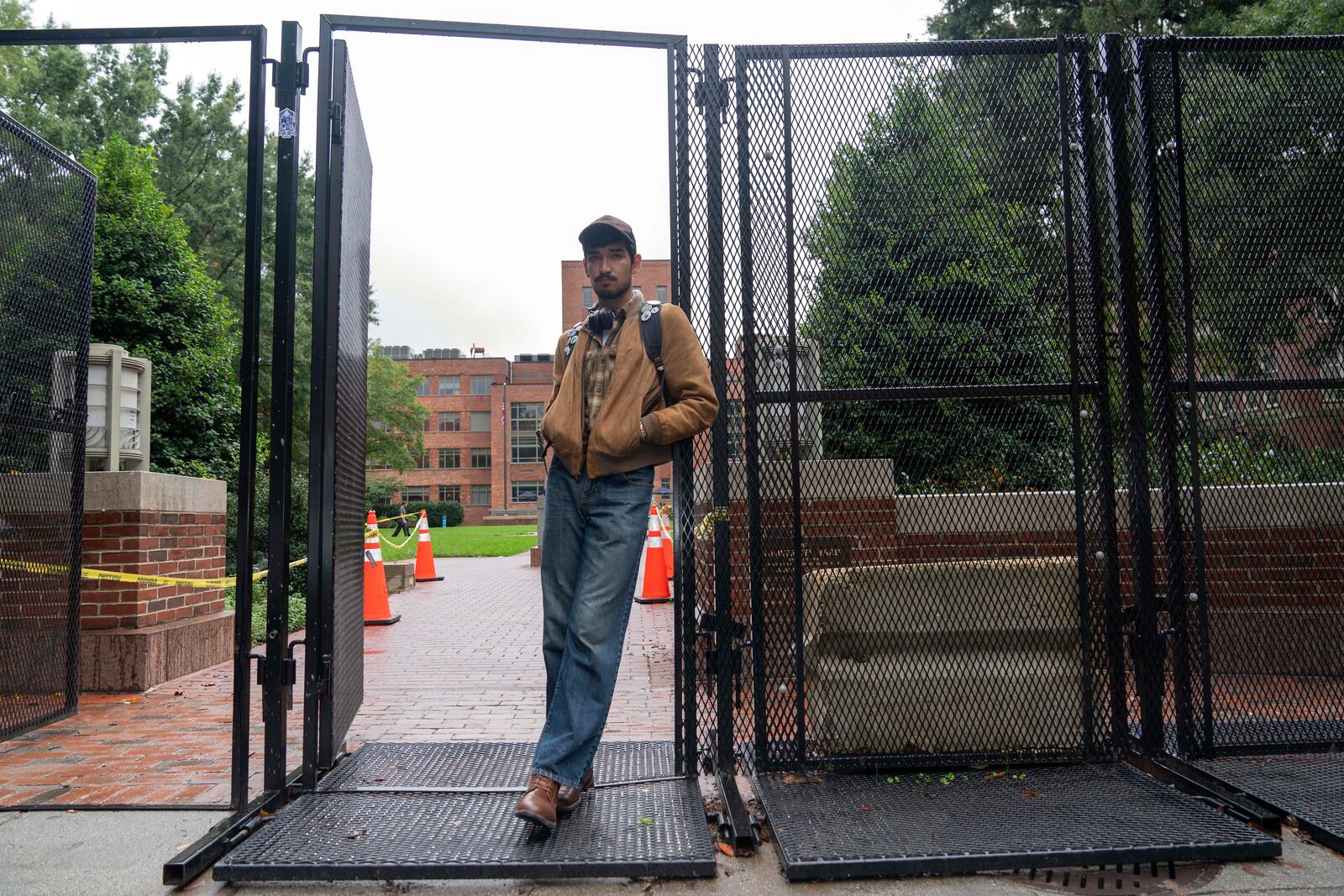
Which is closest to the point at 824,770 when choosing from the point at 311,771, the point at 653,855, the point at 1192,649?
the point at 653,855

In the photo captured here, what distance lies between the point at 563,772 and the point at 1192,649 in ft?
9.15

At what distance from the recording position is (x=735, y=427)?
4051 mm

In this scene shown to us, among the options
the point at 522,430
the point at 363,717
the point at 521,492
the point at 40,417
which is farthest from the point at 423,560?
the point at 522,430

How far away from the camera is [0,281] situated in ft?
15.4

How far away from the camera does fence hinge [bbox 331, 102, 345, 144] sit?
150 inches

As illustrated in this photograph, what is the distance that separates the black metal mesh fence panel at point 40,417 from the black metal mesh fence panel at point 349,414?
72.5 inches

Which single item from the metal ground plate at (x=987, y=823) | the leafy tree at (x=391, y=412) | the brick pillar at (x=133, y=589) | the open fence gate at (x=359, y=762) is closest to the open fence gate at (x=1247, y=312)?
the metal ground plate at (x=987, y=823)

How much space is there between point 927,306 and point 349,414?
8.62 feet

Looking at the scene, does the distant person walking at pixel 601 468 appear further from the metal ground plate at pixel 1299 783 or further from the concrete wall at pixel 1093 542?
the metal ground plate at pixel 1299 783

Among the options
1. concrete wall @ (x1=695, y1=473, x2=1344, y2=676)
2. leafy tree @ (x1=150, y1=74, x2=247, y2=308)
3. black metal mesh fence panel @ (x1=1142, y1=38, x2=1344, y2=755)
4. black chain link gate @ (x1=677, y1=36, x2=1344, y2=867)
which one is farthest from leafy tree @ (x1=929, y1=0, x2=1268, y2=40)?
leafy tree @ (x1=150, y1=74, x2=247, y2=308)

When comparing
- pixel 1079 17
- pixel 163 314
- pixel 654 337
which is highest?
pixel 1079 17

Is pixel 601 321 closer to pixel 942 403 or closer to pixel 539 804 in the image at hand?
pixel 942 403

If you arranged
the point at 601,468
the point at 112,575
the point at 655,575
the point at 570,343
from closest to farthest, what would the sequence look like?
the point at 601,468 → the point at 570,343 → the point at 112,575 → the point at 655,575

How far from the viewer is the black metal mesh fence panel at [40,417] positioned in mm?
4750
